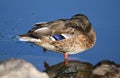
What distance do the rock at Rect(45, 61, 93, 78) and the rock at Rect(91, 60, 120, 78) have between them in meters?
0.19

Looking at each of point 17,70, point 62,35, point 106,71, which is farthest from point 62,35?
point 17,70

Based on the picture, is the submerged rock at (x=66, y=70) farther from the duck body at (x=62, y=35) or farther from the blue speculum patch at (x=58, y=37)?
the blue speculum patch at (x=58, y=37)

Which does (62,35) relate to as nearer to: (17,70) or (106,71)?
(106,71)

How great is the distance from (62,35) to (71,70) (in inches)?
14.5

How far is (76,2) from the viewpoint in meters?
→ 3.66

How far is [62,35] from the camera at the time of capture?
3.22 m

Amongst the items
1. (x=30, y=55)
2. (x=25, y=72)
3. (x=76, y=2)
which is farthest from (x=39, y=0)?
(x=25, y=72)

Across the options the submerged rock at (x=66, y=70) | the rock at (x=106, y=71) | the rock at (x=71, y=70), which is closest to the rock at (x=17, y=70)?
the submerged rock at (x=66, y=70)

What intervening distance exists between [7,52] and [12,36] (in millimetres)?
198

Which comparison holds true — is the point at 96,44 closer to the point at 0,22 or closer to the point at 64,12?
the point at 64,12

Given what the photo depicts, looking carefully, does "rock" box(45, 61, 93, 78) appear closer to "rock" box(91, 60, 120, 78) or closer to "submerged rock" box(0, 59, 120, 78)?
"submerged rock" box(0, 59, 120, 78)

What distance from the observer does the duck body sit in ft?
10.5

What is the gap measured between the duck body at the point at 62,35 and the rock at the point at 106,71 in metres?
0.38

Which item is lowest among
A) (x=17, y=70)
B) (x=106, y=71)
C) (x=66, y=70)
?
(x=66, y=70)
